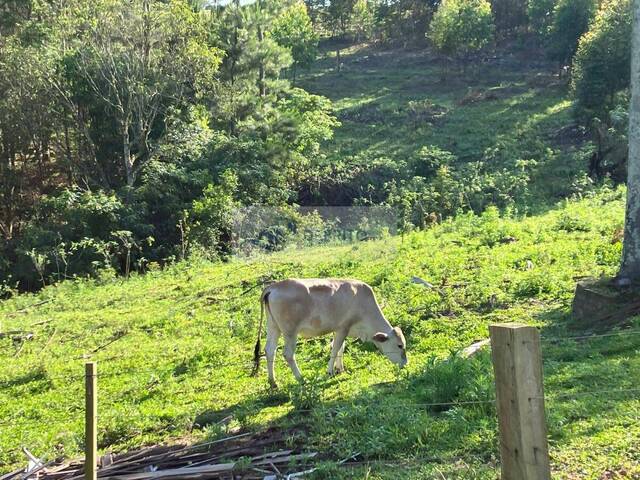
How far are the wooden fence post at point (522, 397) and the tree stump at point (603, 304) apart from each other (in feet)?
17.8

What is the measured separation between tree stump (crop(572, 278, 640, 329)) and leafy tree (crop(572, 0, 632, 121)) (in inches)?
913

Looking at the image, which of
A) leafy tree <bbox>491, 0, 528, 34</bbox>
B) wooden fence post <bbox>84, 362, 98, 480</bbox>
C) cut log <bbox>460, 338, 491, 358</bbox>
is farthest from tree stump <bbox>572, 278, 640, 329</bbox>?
leafy tree <bbox>491, 0, 528, 34</bbox>

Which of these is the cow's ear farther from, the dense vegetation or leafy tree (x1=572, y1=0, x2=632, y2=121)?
leafy tree (x1=572, y1=0, x2=632, y2=121)

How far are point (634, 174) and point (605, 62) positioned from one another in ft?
76.5

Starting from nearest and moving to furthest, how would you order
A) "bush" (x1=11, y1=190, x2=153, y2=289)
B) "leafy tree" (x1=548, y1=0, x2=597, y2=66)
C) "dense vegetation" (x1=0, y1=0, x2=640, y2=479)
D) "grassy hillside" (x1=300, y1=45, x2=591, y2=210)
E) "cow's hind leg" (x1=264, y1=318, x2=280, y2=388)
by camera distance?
"dense vegetation" (x1=0, y1=0, x2=640, y2=479)
"cow's hind leg" (x1=264, y1=318, x2=280, y2=388)
"bush" (x1=11, y1=190, x2=153, y2=289)
"grassy hillside" (x1=300, y1=45, x2=591, y2=210)
"leafy tree" (x1=548, y1=0, x2=597, y2=66)

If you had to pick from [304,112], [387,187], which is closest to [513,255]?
[387,187]

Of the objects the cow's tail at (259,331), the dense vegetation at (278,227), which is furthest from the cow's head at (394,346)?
the cow's tail at (259,331)

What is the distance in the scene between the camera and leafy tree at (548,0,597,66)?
140 feet

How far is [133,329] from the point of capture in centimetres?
1241

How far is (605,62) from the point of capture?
28.9 meters

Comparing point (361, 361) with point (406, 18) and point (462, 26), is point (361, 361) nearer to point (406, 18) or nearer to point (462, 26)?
point (462, 26)

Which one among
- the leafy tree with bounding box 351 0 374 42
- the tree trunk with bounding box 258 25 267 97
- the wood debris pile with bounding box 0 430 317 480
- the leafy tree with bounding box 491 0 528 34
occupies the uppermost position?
the leafy tree with bounding box 351 0 374 42

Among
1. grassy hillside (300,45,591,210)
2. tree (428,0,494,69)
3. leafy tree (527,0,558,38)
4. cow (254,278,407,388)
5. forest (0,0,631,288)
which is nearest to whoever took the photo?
cow (254,278,407,388)

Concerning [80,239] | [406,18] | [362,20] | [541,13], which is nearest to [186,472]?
[80,239]
